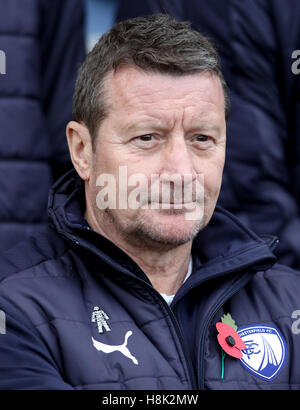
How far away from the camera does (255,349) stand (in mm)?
2068

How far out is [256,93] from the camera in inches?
113

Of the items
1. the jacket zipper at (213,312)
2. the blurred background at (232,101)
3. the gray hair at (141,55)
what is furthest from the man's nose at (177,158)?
the blurred background at (232,101)

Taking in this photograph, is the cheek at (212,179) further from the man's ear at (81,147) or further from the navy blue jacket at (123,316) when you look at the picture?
the man's ear at (81,147)

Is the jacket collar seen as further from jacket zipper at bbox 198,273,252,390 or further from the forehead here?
the forehead

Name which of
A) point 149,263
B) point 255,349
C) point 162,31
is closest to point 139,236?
point 149,263

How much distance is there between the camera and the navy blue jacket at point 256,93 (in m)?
2.86

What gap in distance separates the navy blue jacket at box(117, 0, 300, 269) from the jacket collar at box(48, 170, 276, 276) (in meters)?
0.54

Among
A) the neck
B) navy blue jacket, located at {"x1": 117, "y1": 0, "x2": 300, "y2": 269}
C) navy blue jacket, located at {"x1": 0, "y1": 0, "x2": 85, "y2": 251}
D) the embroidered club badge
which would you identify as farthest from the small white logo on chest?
navy blue jacket, located at {"x1": 117, "y1": 0, "x2": 300, "y2": 269}

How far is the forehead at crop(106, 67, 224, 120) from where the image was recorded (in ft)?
6.68

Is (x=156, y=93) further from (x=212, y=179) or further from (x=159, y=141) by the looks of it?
(x=212, y=179)

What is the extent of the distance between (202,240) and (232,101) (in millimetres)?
721

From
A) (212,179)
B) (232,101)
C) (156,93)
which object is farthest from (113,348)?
(232,101)

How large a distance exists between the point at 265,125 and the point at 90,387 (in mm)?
1387

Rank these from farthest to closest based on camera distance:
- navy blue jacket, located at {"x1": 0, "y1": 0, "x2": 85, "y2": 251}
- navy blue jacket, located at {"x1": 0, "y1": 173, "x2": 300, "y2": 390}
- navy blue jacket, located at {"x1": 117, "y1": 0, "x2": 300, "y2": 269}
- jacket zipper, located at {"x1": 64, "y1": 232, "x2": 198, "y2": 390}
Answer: navy blue jacket, located at {"x1": 117, "y1": 0, "x2": 300, "y2": 269} → navy blue jacket, located at {"x1": 0, "y1": 0, "x2": 85, "y2": 251} → jacket zipper, located at {"x1": 64, "y1": 232, "x2": 198, "y2": 390} → navy blue jacket, located at {"x1": 0, "y1": 173, "x2": 300, "y2": 390}
